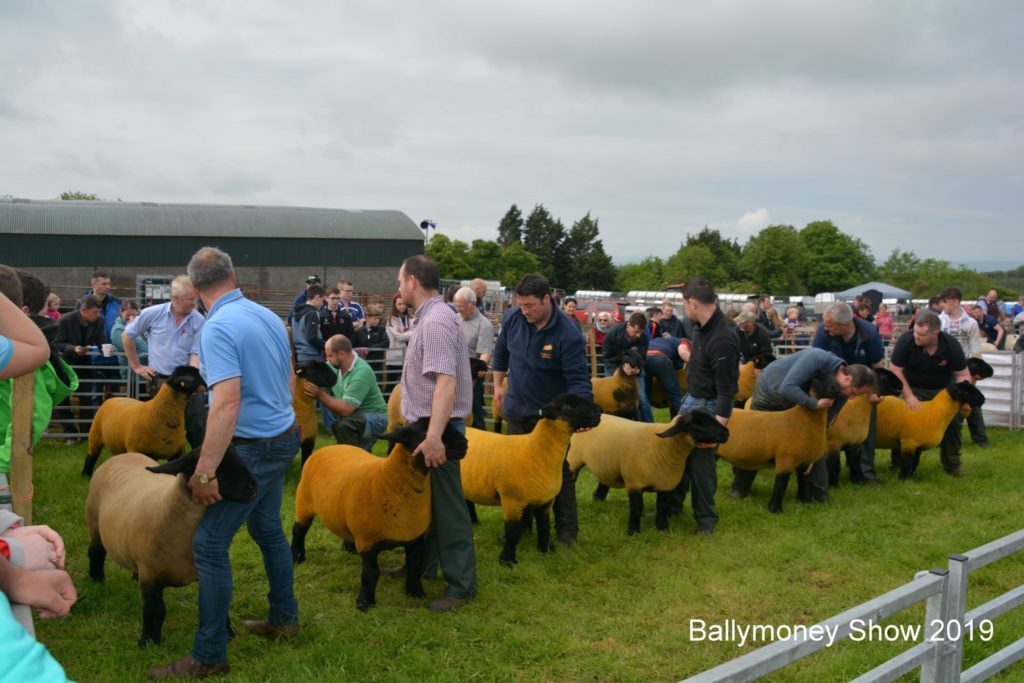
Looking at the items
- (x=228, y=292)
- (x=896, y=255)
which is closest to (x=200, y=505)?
(x=228, y=292)

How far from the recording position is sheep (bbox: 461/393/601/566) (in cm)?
618

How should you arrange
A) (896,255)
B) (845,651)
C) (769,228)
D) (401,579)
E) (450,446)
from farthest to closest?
(896,255) → (769,228) → (401,579) → (450,446) → (845,651)

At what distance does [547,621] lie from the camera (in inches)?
209

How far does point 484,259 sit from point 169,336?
6305 cm

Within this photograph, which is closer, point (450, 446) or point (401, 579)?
point (450, 446)

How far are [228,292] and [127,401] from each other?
4739 mm

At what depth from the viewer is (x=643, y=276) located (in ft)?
334

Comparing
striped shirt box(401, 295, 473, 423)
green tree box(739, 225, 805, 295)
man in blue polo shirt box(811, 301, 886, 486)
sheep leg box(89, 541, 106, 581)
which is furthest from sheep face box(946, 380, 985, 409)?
green tree box(739, 225, 805, 295)

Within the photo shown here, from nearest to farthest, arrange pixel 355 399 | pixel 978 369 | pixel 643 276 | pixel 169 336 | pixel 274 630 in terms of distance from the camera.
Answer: pixel 274 630, pixel 355 399, pixel 169 336, pixel 978 369, pixel 643 276

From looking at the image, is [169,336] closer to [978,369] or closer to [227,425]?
[227,425]

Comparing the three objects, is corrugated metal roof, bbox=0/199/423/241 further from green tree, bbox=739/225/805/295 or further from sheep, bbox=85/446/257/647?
green tree, bbox=739/225/805/295

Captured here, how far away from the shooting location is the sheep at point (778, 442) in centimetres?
789

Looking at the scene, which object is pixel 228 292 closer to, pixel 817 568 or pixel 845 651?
pixel 845 651

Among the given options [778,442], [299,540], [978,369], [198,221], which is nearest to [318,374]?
[299,540]
